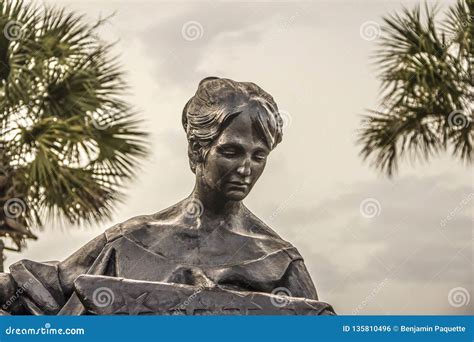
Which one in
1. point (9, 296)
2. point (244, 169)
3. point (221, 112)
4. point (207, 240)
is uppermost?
point (221, 112)

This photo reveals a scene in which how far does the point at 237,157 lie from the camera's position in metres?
6.54

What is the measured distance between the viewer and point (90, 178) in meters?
15.0

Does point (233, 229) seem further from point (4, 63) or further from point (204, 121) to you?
point (4, 63)

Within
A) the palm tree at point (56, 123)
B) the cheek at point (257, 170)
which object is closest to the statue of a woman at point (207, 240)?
the cheek at point (257, 170)

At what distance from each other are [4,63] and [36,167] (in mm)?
1440

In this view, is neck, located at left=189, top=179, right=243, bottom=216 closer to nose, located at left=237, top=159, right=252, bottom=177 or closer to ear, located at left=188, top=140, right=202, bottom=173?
ear, located at left=188, top=140, right=202, bottom=173

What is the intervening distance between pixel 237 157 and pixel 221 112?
0.28m

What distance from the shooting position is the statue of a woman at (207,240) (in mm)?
6547

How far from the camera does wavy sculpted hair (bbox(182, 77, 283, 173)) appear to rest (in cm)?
657

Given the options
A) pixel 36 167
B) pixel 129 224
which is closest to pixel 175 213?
pixel 129 224

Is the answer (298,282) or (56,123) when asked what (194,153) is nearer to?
(298,282)

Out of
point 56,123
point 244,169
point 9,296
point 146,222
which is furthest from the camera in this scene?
point 56,123

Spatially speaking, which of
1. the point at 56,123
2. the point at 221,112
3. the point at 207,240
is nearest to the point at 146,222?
the point at 207,240

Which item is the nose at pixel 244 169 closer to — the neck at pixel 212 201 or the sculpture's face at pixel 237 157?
the sculpture's face at pixel 237 157
